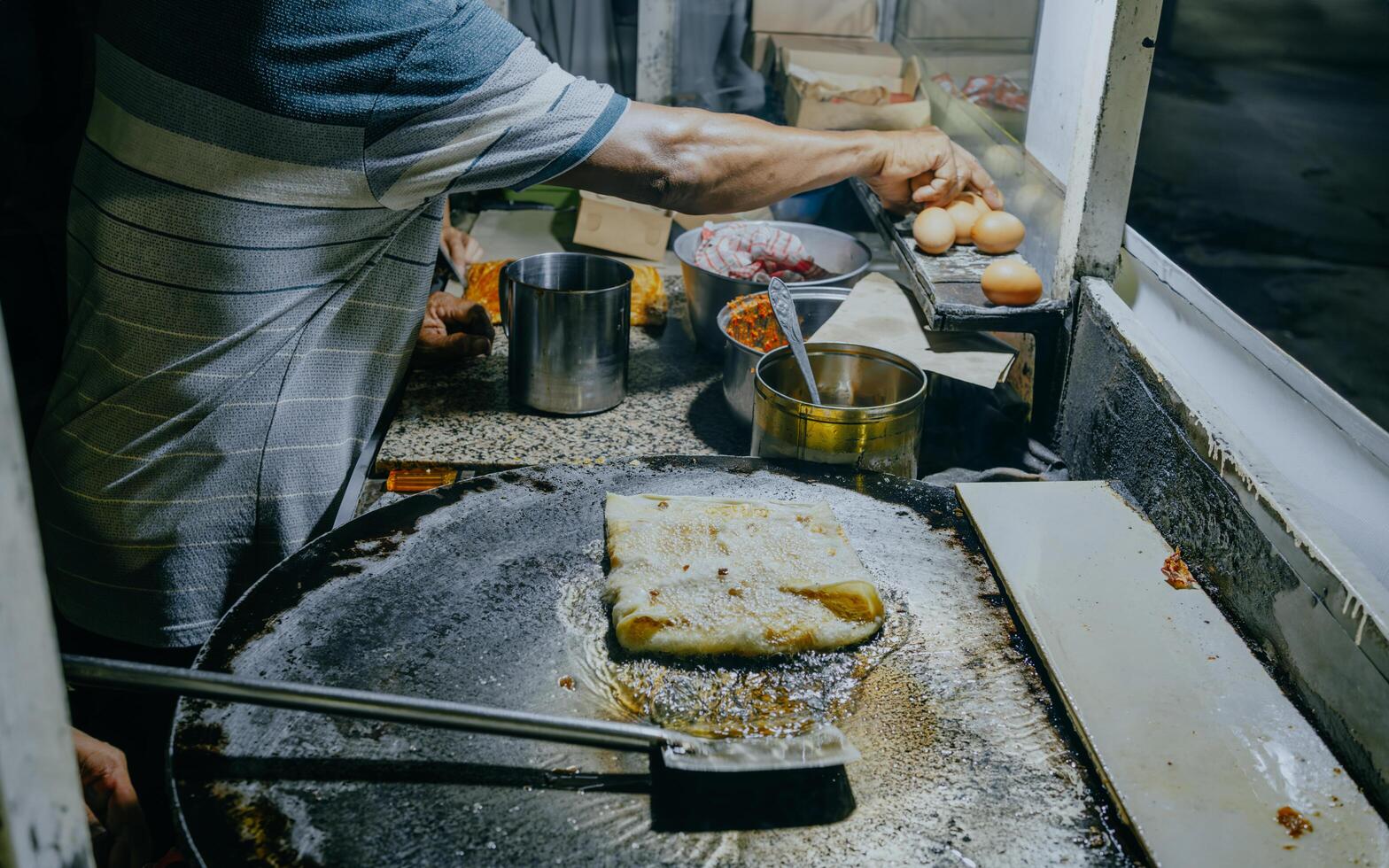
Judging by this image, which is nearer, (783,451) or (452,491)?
(452,491)

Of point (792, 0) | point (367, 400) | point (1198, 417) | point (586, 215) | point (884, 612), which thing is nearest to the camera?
point (884, 612)

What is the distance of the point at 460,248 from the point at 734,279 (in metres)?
1.21

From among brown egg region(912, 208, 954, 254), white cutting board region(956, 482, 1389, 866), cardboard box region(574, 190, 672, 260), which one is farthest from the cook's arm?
cardboard box region(574, 190, 672, 260)

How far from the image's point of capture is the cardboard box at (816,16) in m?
4.47

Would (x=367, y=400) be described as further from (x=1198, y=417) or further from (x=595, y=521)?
(x=1198, y=417)

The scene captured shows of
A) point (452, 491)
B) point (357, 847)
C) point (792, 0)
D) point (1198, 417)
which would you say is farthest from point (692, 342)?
point (792, 0)

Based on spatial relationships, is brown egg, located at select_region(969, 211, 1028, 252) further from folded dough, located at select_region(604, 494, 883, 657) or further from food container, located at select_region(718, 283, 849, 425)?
folded dough, located at select_region(604, 494, 883, 657)

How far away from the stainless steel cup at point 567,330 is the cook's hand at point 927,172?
72 cm

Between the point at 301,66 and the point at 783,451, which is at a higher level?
the point at 301,66

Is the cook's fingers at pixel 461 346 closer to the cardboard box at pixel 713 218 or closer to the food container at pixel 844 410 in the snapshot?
the food container at pixel 844 410

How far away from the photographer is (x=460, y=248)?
3.27 m

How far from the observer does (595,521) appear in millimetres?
1592

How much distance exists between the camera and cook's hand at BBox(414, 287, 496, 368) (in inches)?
100

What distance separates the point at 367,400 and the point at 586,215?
1.68 m
